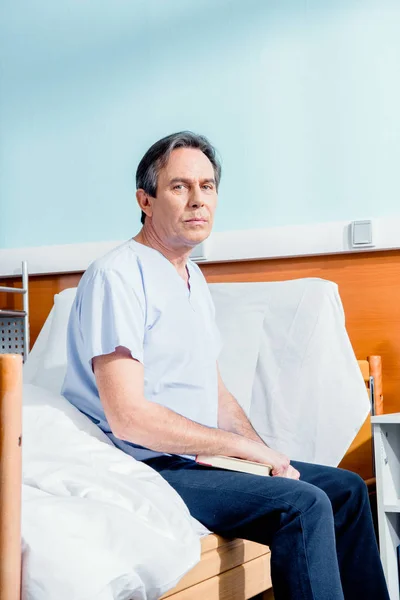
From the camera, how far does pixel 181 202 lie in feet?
5.42

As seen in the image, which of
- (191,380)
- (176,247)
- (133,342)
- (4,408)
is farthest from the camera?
(176,247)

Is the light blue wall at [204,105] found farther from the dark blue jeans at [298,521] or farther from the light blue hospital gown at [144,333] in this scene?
the dark blue jeans at [298,521]

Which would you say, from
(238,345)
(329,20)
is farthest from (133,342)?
(329,20)

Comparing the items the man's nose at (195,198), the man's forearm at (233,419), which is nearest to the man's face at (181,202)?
the man's nose at (195,198)

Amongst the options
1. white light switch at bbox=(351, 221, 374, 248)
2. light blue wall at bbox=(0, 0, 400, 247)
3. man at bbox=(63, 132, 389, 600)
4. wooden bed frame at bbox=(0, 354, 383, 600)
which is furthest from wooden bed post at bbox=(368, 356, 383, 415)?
man at bbox=(63, 132, 389, 600)

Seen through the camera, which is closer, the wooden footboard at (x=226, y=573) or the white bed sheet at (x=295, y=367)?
the wooden footboard at (x=226, y=573)

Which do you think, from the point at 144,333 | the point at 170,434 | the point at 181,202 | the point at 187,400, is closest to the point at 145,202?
the point at 181,202

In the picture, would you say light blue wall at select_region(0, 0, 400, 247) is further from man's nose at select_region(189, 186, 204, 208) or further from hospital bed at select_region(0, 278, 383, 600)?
man's nose at select_region(189, 186, 204, 208)

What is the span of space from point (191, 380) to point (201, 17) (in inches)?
57.5

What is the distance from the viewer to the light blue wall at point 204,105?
229 cm

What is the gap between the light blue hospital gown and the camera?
1.42 meters

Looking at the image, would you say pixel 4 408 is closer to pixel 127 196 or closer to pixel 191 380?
pixel 191 380

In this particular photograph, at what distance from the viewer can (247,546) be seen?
55.8 inches

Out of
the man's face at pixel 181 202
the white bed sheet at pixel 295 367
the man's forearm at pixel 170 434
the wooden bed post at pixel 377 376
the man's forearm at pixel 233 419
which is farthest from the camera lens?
the wooden bed post at pixel 377 376
